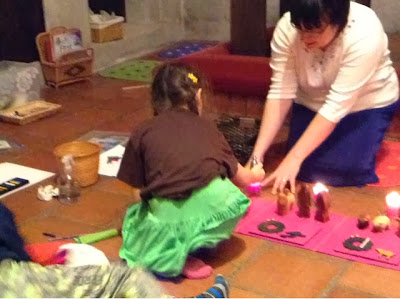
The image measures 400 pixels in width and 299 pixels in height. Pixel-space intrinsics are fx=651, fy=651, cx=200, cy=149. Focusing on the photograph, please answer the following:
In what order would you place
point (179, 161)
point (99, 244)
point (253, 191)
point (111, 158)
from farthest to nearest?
point (111, 158)
point (253, 191)
point (99, 244)
point (179, 161)

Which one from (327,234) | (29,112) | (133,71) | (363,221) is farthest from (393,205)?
(133,71)

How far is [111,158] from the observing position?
259 cm

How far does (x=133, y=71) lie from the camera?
4027 mm

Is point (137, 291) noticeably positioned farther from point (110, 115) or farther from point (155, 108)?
point (110, 115)

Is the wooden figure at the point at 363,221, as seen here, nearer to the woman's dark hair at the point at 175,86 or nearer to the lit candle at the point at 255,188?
the lit candle at the point at 255,188

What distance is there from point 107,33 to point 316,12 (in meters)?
2.55

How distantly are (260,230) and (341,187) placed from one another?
0.47 m

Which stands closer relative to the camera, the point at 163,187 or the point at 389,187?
the point at 163,187

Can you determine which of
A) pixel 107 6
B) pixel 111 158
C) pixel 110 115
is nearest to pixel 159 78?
pixel 111 158

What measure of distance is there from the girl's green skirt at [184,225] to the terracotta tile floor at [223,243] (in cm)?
8

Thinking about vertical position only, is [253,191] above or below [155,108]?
below

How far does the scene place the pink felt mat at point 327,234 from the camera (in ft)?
6.01

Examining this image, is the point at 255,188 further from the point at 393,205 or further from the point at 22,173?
the point at 22,173

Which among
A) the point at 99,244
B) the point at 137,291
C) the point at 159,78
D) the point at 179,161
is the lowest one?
the point at 99,244
